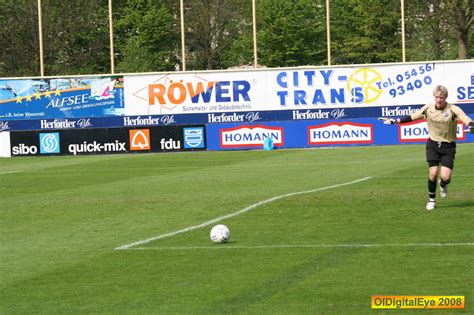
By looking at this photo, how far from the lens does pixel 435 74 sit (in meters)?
48.2

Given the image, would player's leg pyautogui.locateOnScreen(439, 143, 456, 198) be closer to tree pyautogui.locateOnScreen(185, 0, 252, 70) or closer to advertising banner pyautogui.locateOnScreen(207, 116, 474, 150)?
advertising banner pyautogui.locateOnScreen(207, 116, 474, 150)

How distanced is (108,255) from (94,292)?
2.54 meters

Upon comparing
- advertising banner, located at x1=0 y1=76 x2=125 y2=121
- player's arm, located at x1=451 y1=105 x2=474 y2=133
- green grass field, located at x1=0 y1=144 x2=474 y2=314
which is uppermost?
advertising banner, located at x1=0 y1=76 x2=125 y2=121

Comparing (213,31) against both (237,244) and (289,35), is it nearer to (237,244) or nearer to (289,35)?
(289,35)

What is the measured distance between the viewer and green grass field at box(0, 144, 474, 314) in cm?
1068

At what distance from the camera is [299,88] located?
4888 cm

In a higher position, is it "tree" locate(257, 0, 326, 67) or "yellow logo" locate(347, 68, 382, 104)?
"tree" locate(257, 0, 326, 67)

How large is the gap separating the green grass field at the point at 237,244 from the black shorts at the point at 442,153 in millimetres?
761

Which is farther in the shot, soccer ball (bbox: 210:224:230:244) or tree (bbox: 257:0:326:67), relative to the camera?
tree (bbox: 257:0:326:67)

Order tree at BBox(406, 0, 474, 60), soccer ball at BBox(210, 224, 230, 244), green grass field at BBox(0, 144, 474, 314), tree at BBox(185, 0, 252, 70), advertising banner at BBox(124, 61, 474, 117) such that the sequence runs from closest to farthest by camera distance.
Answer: green grass field at BBox(0, 144, 474, 314) < soccer ball at BBox(210, 224, 230, 244) < advertising banner at BBox(124, 61, 474, 117) < tree at BBox(406, 0, 474, 60) < tree at BBox(185, 0, 252, 70)

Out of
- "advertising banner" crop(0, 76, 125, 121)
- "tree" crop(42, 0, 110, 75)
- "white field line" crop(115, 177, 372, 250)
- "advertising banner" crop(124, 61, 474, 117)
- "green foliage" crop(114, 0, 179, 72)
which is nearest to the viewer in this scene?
"white field line" crop(115, 177, 372, 250)

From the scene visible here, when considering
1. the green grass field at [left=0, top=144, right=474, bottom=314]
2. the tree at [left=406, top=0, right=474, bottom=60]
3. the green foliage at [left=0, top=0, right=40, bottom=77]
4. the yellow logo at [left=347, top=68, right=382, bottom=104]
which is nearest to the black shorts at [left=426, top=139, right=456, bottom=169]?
the green grass field at [left=0, top=144, right=474, bottom=314]

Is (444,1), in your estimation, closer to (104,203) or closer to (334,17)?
(334,17)

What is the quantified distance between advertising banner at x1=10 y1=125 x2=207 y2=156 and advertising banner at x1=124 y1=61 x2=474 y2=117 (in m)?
4.54
